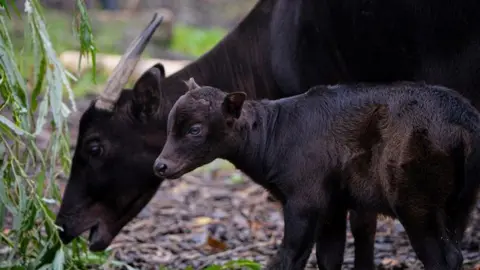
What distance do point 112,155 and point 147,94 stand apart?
429 millimetres

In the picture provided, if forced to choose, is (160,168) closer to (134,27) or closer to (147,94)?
(147,94)

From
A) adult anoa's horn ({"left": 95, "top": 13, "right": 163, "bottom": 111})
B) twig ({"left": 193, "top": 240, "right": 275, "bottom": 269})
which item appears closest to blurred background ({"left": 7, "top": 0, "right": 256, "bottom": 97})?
twig ({"left": 193, "top": 240, "right": 275, "bottom": 269})

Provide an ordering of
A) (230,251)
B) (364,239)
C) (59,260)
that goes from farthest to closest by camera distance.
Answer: (230,251) → (364,239) → (59,260)

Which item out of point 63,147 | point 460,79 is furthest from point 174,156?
point 460,79

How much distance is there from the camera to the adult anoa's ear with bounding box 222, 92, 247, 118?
4.71 metres

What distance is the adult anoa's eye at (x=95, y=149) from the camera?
5715mm

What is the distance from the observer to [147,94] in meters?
5.72

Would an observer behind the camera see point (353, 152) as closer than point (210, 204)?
Yes

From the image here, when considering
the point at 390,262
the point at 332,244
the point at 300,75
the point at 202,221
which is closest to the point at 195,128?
the point at 332,244

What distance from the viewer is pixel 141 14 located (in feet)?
50.5

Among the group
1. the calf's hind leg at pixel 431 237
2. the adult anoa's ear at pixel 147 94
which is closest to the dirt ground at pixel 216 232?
the adult anoa's ear at pixel 147 94

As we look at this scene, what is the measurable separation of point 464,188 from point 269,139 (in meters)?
1.03

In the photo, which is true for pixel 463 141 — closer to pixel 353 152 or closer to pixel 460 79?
pixel 353 152

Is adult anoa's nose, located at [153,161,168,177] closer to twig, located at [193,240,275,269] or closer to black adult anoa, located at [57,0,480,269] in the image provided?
black adult anoa, located at [57,0,480,269]
